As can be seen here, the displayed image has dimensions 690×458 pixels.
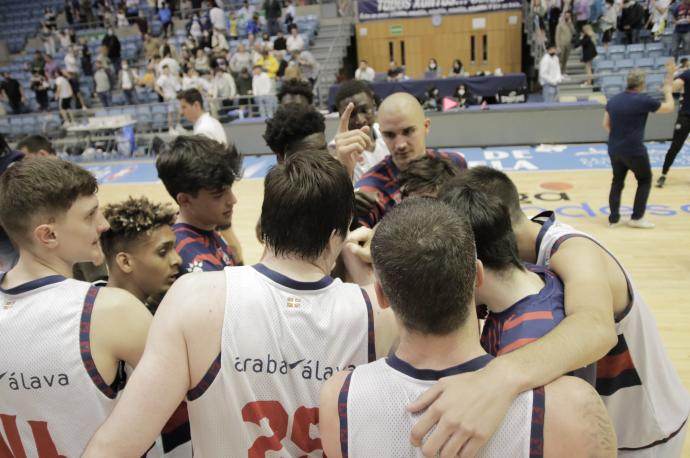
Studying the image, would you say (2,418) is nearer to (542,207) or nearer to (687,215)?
(542,207)

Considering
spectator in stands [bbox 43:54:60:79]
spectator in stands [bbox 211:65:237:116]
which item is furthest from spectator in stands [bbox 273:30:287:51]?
spectator in stands [bbox 43:54:60:79]

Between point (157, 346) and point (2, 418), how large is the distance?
68 centimetres

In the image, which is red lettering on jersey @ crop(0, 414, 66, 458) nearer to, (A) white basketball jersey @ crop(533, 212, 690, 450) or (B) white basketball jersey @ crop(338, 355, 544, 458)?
(B) white basketball jersey @ crop(338, 355, 544, 458)

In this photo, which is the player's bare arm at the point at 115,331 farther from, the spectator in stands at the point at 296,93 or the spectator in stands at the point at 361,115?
the spectator in stands at the point at 296,93

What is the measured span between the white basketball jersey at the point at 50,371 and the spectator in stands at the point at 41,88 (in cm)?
1615

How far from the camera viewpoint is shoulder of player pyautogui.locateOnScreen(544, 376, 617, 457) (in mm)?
1069

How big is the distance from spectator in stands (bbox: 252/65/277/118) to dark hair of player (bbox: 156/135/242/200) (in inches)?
400

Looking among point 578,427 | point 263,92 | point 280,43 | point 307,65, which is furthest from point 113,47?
point 578,427

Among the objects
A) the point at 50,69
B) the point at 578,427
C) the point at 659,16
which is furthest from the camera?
the point at 50,69

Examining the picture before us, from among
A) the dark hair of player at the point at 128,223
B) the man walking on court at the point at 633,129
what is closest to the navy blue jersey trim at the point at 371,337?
the dark hair of player at the point at 128,223

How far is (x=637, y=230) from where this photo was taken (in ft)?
20.2

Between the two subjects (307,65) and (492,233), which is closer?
(492,233)

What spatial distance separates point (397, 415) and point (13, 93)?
1770 cm

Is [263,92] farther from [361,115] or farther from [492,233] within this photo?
[492,233]
